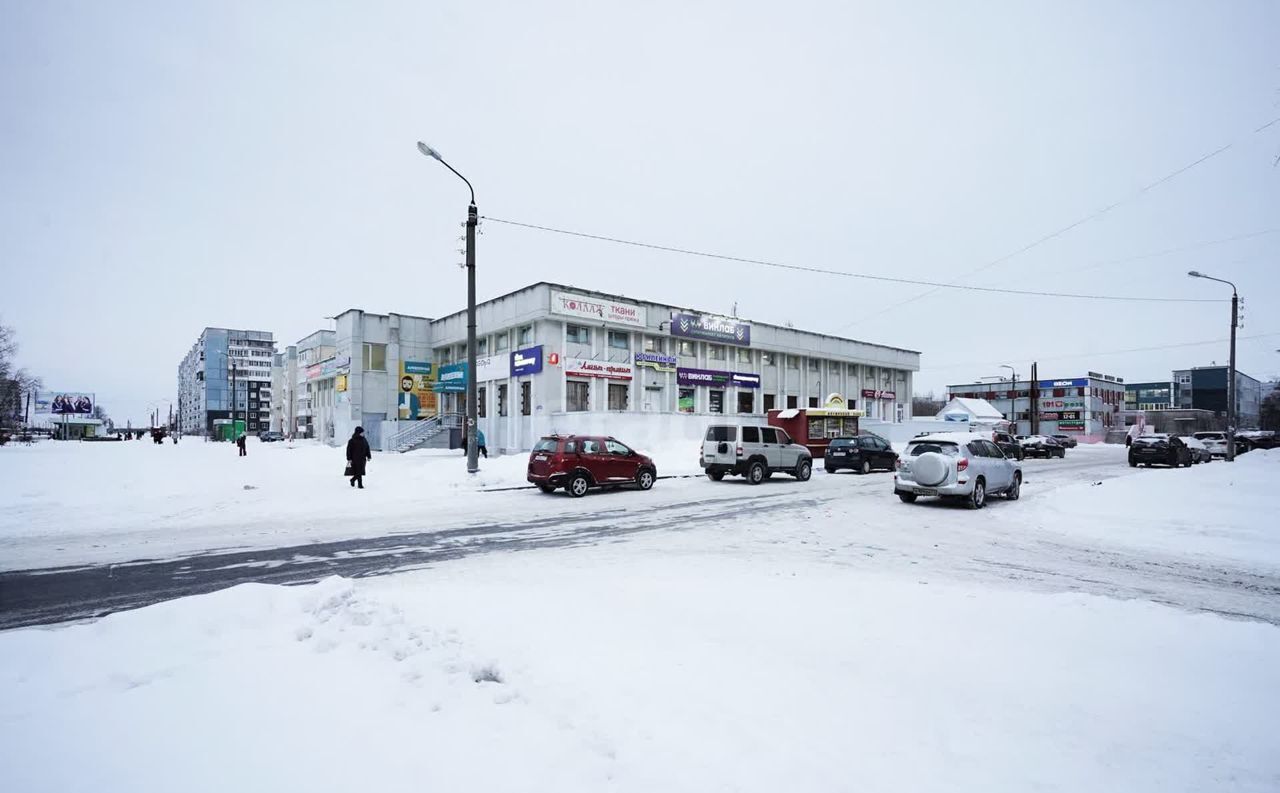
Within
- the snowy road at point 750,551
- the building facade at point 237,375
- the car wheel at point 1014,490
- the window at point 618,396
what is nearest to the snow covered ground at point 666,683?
the snowy road at point 750,551

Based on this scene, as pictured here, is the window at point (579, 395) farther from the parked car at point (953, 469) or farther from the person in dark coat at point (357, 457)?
the parked car at point (953, 469)

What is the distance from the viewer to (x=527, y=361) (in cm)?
3316

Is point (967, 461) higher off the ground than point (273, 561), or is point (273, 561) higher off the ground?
point (967, 461)

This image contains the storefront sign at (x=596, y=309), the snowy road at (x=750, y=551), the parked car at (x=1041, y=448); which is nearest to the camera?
the snowy road at (x=750, y=551)

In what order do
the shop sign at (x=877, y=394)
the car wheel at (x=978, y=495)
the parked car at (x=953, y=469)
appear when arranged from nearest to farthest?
1. the parked car at (x=953, y=469)
2. the car wheel at (x=978, y=495)
3. the shop sign at (x=877, y=394)

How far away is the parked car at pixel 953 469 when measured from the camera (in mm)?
14273

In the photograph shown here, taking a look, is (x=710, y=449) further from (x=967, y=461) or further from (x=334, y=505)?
(x=334, y=505)

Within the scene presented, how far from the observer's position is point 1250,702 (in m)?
3.76

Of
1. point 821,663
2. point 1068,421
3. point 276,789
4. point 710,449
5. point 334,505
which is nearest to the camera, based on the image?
point 276,789

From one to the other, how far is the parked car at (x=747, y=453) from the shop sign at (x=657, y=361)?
50.7 feet

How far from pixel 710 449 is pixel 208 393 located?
473 ft

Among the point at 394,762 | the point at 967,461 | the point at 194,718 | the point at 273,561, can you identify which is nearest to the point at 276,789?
the point at 394,762

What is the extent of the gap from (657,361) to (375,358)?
63.5ft

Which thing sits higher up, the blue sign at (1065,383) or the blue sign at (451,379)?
the blue sign at (1065,383)
